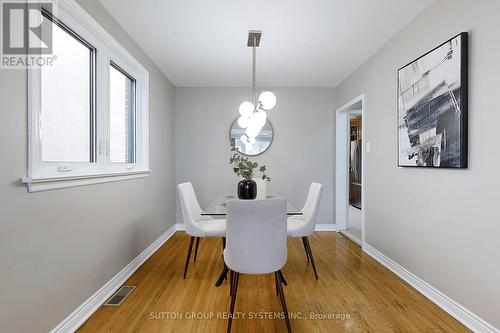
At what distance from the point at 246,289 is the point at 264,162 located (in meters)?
2.35

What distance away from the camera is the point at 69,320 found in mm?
1726

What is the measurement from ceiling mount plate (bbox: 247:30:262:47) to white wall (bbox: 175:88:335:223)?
159 cm

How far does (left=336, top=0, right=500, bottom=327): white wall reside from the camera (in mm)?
1636

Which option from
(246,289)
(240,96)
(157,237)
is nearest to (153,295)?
(246,289)

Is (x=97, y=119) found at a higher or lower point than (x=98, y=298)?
higher

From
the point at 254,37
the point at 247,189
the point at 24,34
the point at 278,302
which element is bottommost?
the point at 278,302

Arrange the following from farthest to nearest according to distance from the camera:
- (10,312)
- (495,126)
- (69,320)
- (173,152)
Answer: (173,152)
(69,320)
(495,126)
(10,312)

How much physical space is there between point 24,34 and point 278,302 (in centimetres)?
243

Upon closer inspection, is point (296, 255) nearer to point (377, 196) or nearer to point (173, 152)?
point (377, 196)

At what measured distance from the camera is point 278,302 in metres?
2.12

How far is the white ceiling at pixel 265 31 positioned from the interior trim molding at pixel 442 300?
91.6 inches

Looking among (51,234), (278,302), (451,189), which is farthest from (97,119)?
(451,189)

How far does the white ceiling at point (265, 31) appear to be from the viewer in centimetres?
216

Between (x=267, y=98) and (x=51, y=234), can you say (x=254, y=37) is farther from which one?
(x=51, y=234)
